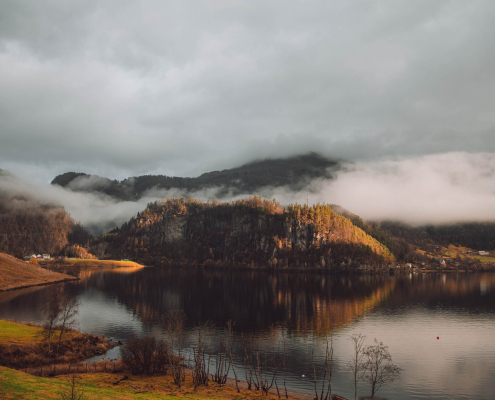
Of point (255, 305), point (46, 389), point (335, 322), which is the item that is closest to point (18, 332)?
point (46, 389)

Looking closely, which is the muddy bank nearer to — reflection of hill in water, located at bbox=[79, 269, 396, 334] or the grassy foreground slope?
reflection of hill in water, located at bbox=[79, 269, 396, 334]

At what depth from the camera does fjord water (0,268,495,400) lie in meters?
50.9

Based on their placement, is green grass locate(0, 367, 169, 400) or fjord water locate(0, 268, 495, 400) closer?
green grass locate(0, 367, 169, 400)

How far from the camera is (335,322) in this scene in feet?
283

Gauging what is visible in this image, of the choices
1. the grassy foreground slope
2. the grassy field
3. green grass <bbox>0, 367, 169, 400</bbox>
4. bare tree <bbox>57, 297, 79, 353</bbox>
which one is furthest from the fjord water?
green grass <bbox>0, 367, 169, 400</bbox>

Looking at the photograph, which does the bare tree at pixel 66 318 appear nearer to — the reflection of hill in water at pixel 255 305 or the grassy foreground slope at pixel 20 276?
the reflection of hill in water at pixel 255 305

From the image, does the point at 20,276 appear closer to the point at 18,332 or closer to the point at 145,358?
the point at 18,332

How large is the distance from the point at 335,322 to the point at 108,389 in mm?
61229

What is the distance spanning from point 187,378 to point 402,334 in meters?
51.7

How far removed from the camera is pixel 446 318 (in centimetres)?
9538

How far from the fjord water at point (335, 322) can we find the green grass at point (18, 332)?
12.8 m

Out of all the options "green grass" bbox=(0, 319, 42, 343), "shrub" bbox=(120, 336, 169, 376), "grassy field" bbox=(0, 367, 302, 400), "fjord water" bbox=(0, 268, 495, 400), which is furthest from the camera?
"green grass" bbox=(0, 319, 42, 343)

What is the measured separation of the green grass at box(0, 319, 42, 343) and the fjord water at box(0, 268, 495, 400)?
1281cm

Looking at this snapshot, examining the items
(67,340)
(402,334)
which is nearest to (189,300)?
(67,340)
